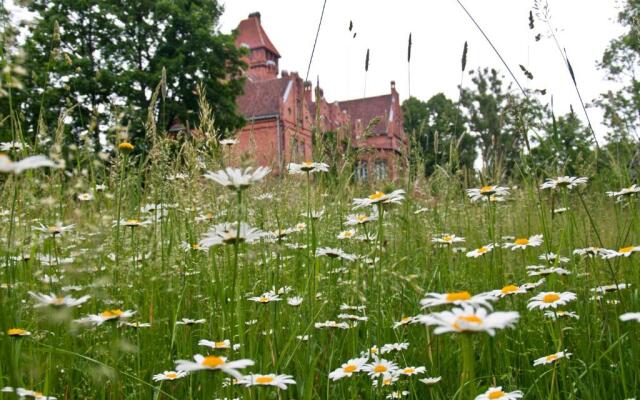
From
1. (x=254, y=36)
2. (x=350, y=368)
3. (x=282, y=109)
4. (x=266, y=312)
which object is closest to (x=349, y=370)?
(x=350, y=368)

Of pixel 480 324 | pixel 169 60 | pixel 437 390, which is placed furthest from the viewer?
pixel 169 60

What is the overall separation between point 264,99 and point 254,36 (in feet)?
42.6

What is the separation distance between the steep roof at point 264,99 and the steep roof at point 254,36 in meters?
10.2

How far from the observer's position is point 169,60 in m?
18.7

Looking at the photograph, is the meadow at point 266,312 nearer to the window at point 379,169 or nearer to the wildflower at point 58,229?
the wildflower at point 58,229

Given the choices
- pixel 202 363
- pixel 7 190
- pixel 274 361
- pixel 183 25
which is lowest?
pixel 274 361

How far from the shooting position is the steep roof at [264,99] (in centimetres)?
2888

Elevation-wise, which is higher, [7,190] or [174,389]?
[7,190]

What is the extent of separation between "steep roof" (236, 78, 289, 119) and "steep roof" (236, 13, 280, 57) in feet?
33.6

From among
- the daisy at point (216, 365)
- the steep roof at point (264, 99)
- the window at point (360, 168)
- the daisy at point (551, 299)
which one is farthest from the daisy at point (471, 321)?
the steep roof at point (264, 99)

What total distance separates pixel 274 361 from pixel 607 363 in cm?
99

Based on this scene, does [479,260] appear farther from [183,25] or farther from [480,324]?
[183,25]

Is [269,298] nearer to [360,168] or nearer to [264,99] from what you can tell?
[360,168]

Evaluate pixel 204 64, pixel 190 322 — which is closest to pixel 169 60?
pixel 204 64
